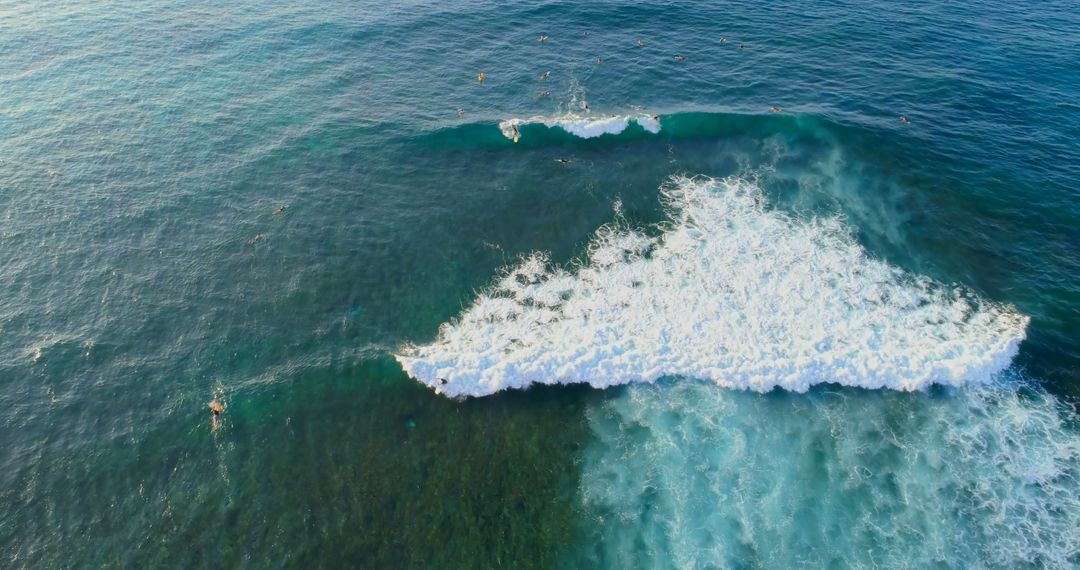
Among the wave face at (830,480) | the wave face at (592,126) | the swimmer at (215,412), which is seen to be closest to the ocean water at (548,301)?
the wave face at (830,480)

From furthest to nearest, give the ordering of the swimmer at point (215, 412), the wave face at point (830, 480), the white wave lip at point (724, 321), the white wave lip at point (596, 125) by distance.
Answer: the white wave lip at point (596, 125)
the white wave lip at point (724, 321)
the swimmer at point (215, 412)
the wave face at point (830, 480)

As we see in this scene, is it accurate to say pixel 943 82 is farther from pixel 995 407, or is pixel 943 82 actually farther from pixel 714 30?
pixel 995 407

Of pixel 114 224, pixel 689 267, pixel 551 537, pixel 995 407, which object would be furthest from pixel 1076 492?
pixel 114 224

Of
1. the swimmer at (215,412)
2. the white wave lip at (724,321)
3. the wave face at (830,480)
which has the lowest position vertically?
the wave face at (830,480)

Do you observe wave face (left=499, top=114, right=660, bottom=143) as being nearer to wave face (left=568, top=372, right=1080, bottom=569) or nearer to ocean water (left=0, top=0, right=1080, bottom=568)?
ocean water (left=0, top=0, right=1080, bottom=568)

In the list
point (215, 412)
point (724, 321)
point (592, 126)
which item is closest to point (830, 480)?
point (724, 321)

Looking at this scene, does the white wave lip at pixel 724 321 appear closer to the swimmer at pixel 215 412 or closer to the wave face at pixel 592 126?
the swimmer at pixel 215 412

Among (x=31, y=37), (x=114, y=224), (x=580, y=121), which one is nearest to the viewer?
(x=114, y=224)

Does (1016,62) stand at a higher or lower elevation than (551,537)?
higher
